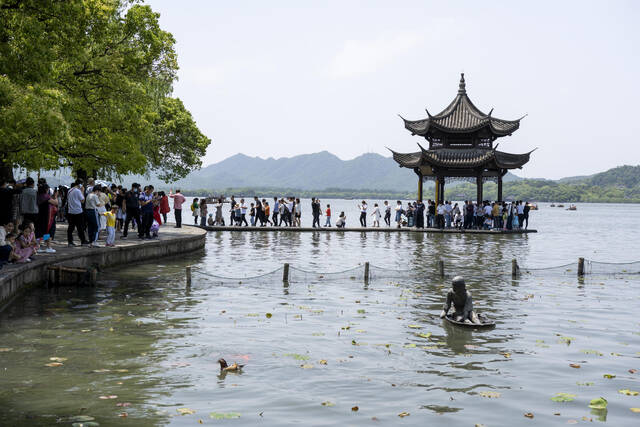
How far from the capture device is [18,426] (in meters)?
6.40

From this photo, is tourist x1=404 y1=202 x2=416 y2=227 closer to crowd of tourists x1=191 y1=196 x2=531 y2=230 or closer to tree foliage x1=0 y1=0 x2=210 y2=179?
crowd of tourists x1=191 y1=196 x2=531 y2=230

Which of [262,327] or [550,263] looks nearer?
[262,327]

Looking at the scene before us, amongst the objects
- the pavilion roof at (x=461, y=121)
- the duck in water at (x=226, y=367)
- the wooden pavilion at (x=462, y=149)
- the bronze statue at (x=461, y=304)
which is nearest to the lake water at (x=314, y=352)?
the duck in water at (x=226, y=367)

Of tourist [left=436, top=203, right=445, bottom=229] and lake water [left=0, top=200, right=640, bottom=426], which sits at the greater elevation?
tourist [left=436, top=203, right=445, bottom=229]

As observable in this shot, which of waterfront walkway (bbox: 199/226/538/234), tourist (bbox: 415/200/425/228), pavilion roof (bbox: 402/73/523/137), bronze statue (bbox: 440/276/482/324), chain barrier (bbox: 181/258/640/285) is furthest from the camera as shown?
pavilion roof (bbox: 402/73/523/137)

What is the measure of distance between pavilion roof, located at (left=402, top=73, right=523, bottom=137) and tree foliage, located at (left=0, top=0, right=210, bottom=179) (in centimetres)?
1994

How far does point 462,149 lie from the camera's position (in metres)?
48.4

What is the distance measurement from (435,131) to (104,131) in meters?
29.0

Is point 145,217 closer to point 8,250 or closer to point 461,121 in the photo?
point 8,250

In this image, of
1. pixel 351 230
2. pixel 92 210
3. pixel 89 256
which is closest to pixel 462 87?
pixel 351 230

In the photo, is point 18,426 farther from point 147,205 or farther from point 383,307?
point 147,205

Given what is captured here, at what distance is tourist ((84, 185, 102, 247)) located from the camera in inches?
742

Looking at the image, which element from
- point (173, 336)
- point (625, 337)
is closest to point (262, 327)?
point (173, 336)

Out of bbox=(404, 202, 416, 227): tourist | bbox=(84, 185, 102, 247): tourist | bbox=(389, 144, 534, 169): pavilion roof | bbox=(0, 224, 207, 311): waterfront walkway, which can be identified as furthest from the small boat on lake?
bbox=(389, 144, 534, 169): pavilion roof
